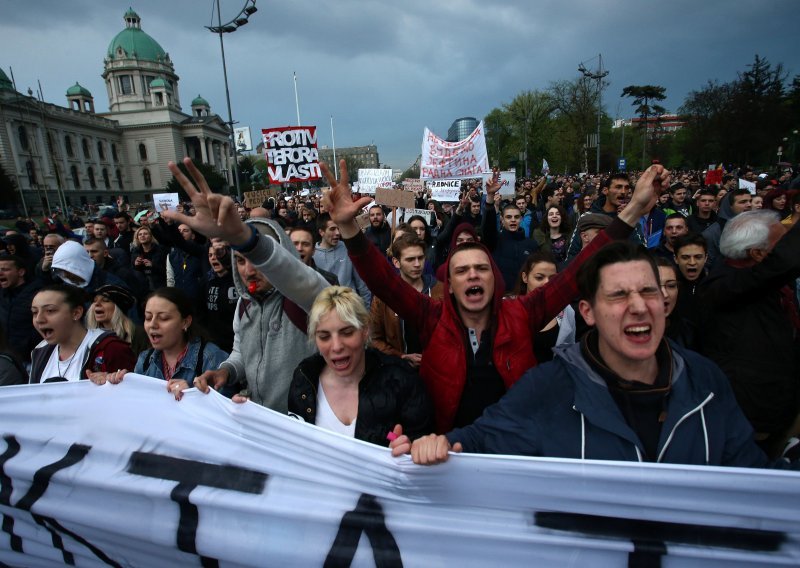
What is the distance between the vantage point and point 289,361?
2451mm

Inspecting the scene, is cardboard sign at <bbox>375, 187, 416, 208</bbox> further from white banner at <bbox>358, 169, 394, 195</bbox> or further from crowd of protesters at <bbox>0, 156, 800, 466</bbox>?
white banner at <bbox>358, 169, 394, 195</bbox>

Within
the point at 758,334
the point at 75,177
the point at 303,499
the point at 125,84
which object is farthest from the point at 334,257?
the point at 125,84

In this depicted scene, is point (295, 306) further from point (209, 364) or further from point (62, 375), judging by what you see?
point (62, 375)

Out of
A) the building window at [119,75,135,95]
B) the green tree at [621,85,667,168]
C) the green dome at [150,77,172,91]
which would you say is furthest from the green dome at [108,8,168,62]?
the green tree at [621,85,667,168]

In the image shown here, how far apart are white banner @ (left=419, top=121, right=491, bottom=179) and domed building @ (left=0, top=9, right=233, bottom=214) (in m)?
69.6

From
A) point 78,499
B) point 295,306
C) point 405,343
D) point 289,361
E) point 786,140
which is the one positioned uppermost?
point 786,140

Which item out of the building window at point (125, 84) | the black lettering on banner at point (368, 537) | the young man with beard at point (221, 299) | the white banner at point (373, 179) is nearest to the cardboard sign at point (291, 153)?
the white banner at point (373, 179)

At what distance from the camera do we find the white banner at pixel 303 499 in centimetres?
144

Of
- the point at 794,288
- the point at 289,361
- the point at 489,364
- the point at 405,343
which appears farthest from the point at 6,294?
the point at 794,288

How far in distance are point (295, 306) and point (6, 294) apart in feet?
12.2

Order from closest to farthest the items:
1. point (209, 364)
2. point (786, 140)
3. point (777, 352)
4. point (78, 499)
A: point (78, 499), point (777, 352), point (209, 364), point (786, 140)

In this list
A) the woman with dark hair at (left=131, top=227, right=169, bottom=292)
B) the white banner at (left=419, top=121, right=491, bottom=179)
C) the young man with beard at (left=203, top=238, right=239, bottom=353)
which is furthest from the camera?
the white banner at (left=419, top=121, right=491, bottom=179)

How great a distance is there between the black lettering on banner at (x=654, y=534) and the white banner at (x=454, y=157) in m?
8.56

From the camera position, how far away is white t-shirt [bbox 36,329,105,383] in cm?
282
